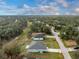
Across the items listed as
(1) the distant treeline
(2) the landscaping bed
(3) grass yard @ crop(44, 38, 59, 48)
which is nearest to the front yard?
(3) grass yard @ crop(44, 38, 59, 48)

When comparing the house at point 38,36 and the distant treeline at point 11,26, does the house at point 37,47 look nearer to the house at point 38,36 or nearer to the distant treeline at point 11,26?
the house at point 38,36

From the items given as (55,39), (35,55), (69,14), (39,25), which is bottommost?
(35,55)

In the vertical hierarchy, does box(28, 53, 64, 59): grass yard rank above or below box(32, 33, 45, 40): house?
→ below

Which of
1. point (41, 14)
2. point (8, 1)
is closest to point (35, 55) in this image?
point (41, 14)

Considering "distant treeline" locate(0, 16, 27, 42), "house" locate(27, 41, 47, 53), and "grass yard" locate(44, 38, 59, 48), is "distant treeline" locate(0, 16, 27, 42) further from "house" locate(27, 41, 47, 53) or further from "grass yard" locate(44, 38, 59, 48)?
"grass yard" locate(44, 38, 59, 48)

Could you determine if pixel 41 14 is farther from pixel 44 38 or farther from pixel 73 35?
pixel 73 35

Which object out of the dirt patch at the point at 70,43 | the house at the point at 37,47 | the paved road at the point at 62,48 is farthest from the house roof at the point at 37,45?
the dirt patch at the point at 70,43
